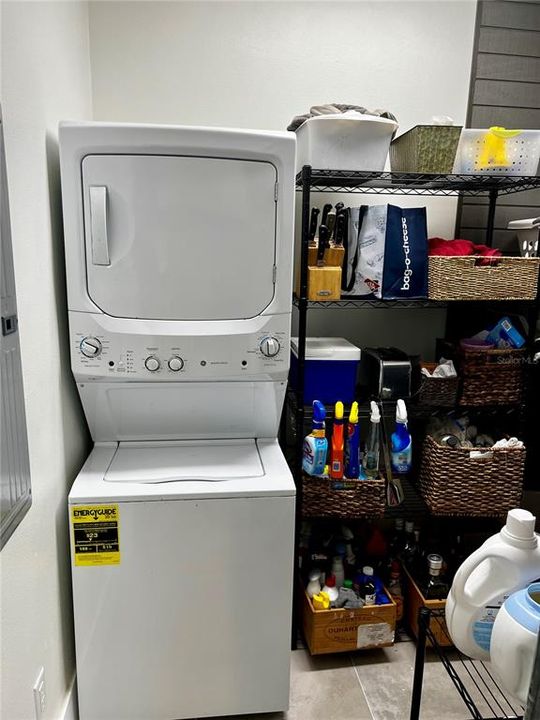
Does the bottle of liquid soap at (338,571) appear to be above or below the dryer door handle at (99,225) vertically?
below

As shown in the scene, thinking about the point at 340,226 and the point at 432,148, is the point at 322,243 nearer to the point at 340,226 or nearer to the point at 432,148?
the point at 340,226

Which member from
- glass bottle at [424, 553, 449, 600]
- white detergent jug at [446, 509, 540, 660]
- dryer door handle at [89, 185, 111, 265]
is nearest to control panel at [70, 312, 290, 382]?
dryer door handle at [89, 185, 111, 265]

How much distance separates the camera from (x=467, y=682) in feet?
6.17

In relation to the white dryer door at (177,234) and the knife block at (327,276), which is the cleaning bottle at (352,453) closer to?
the knife block at (327,276)

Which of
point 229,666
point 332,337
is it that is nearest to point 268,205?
point 332,337

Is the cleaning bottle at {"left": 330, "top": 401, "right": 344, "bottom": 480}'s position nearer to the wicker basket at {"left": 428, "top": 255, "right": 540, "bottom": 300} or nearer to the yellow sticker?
the wicker basket at {"left": 428, "top": 255, "right": 540, "bottom": 300}

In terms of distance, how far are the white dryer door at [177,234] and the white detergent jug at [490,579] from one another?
93 cm

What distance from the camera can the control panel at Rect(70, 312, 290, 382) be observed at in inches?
61.8

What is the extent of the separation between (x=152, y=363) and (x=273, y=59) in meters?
1.34

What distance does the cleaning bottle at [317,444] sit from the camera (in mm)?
1838

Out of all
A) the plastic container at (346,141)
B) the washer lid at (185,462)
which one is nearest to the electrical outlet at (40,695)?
the washer lid at (185,462)

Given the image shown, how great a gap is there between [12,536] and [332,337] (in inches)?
58.4

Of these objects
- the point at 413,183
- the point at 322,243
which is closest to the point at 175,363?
the point at 322,243

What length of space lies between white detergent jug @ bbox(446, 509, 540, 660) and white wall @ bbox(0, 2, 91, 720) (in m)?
0.96
